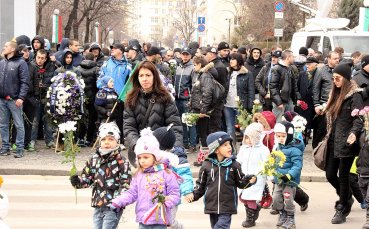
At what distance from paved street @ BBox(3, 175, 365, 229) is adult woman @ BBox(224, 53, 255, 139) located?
3039 millimetres

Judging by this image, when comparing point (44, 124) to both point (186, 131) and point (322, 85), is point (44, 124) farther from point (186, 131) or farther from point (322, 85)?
point (322, 85)

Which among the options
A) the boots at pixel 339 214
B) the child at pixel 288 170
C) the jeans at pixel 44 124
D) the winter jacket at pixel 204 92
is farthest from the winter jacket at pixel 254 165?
the jeans at pixel 44 124

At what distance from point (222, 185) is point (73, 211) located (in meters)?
2.97

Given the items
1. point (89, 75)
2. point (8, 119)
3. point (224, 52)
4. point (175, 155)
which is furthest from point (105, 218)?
point (224, 52)

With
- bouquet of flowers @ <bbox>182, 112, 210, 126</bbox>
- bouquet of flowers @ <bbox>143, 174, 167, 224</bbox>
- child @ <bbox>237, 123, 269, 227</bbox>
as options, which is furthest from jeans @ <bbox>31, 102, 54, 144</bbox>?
bouquet of flowers @ <bbox>143, 174, 167, 224</bbox>

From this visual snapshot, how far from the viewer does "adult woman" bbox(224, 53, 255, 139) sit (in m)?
14.5

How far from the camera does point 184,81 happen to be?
1491 centimetres

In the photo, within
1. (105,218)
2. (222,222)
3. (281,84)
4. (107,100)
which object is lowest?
(222,222)

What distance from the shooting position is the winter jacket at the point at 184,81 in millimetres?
14852

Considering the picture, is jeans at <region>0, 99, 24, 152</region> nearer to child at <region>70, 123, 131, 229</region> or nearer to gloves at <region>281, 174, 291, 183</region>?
gloves at <region>281, 174, 291, 183</region>

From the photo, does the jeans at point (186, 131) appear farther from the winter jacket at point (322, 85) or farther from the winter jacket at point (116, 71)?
the winter jacket at point (322, 85)

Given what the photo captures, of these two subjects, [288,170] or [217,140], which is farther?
[288,170]

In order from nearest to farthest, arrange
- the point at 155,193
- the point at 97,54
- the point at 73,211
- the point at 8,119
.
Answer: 1. the point at 155,193
2. the point at 73,211
3. the point at 8,119
4. the point at 97,54

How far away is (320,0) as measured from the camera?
24.4m
